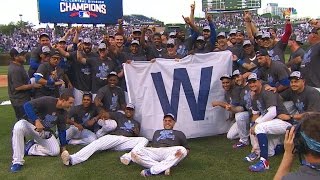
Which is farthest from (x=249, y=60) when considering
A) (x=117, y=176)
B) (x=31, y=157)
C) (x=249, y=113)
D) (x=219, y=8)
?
(x=219, y=8)

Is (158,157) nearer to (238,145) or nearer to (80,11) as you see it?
(238,145)

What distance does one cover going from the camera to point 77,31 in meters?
8.63

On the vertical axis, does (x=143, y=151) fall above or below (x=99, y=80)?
below

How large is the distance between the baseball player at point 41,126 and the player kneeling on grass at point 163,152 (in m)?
1.51

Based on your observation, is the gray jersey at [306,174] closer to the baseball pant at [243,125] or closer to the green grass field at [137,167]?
the green grass field at [137,167]

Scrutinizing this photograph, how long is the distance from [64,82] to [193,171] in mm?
3723

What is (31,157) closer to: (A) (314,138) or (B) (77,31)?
(B) (77,31)

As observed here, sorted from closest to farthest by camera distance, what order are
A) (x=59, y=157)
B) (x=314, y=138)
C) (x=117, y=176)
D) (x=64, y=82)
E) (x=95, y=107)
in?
(x=314, y=138)
(x=117, y=176)
(x=59, y=157)
(x=95, y=107)
(x=64, y=82)

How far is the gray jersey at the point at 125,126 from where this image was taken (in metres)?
7.30

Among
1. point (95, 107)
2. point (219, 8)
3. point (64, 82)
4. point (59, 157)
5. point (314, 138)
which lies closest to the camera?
point (314, 138)

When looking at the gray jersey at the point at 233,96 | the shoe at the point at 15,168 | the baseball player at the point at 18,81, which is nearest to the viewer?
the shoe at the point at 15,168

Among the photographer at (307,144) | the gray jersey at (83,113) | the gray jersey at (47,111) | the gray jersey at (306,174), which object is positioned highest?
the photographer at (307,144)

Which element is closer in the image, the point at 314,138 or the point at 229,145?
the point at 314,138

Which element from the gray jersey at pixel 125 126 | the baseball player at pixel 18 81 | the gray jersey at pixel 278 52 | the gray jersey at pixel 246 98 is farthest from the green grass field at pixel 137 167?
the gray jersey at pixel 278 52
